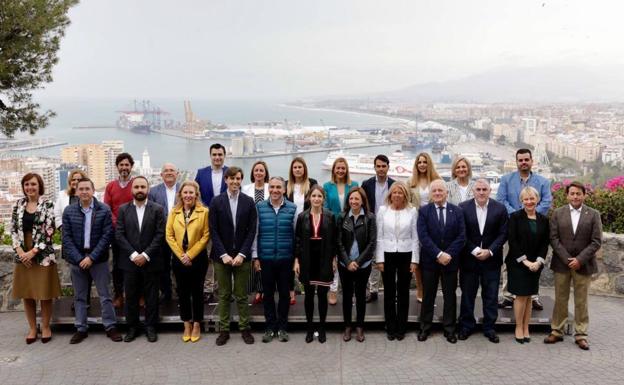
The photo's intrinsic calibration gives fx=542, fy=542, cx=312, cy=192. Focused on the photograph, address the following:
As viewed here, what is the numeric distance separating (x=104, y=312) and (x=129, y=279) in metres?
0.50

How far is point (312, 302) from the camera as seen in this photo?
19.0ft

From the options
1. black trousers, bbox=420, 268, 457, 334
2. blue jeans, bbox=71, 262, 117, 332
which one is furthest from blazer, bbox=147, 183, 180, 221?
black trousers, bbox=420, 268, 457, 334

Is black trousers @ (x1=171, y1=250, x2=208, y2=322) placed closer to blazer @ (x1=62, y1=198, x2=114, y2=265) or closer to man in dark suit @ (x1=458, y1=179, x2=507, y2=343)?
blazer @ (x1=62, y1=198, x2=114, y2=265)

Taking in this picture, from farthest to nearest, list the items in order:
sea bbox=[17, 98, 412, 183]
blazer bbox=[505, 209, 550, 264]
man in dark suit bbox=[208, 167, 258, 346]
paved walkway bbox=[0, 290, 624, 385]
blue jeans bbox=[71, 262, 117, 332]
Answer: sea bbox=[17, 98, 412, 183] < blue jeans bbox=[71, 262, 117, 332] < man in dark suit bbox=[208, 167, 258, 346] < blazer bbox=[505, 209, 550, 264] < paved walkway bbox=[0, 290, 624, 385]

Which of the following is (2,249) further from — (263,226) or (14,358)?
(263,226)

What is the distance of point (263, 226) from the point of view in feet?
18.8

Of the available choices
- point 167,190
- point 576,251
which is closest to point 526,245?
point 576,251

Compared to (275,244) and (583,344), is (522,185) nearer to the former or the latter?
(583,344)

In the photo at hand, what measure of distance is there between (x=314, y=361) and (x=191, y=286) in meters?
1.57

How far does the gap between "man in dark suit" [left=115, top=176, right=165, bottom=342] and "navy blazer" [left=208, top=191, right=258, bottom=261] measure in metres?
0.61

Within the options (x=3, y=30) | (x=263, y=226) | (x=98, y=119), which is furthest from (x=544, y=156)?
(x=98, y=119)

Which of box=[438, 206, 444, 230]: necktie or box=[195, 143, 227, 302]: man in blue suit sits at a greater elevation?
box=[195, 143, 227, 302]: man in blue suit

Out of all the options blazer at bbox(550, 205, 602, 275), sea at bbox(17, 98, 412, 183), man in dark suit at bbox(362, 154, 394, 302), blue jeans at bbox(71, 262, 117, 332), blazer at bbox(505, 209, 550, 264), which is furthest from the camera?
sea at bbox(17, 98, 412, 183)

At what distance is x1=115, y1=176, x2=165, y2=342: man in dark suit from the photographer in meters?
5.76
